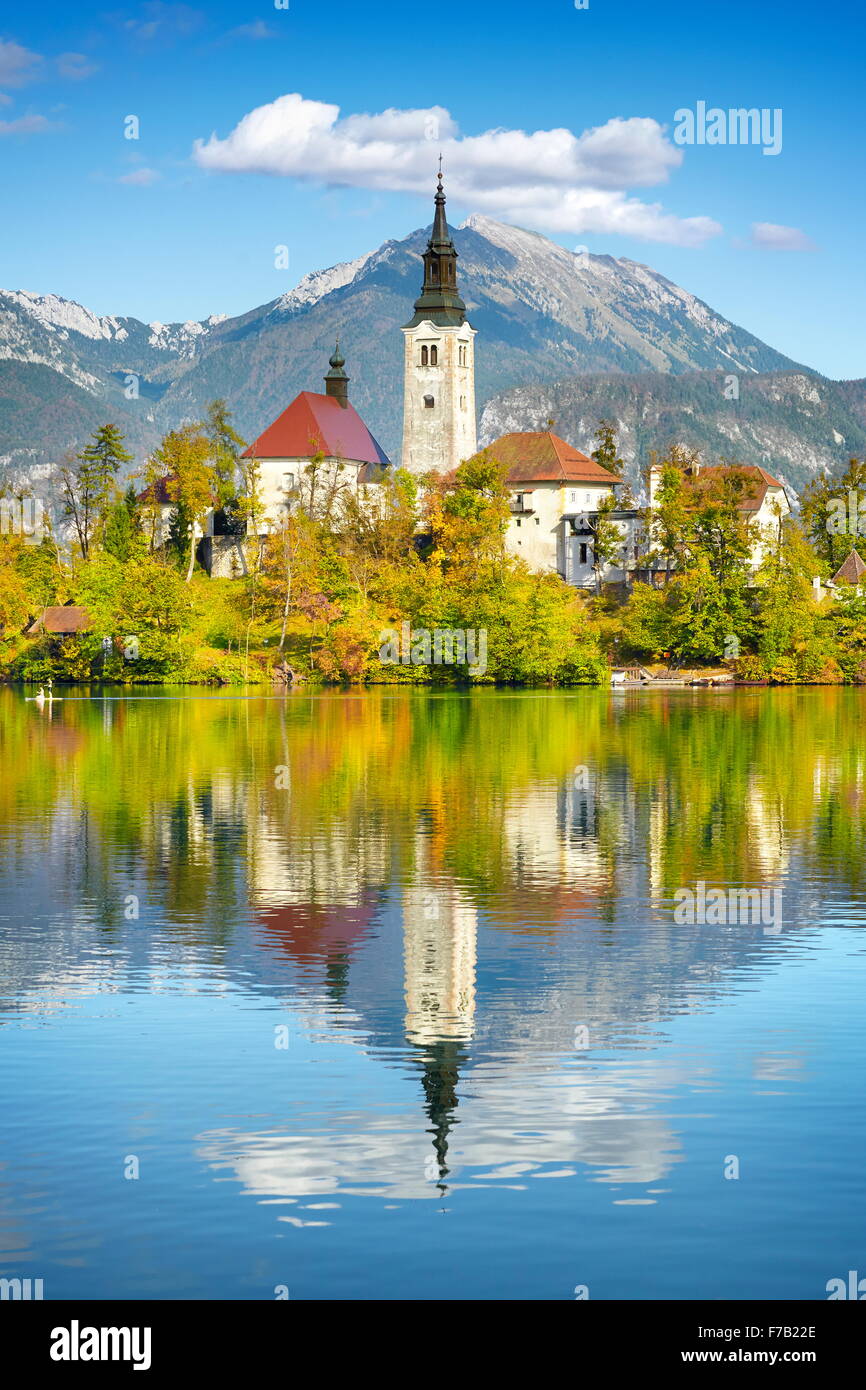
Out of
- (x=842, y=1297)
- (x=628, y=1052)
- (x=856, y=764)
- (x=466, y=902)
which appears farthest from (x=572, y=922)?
(x=856, y=764)

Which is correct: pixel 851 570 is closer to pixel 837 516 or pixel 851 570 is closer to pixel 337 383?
pixel 837 516

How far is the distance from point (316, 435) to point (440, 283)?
79.7 ft

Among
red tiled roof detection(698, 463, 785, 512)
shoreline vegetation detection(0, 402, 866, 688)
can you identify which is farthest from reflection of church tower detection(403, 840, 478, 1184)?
red tiled roof detection(698, 463, 785, 512)

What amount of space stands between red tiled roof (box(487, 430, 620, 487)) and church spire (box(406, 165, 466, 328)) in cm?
1429

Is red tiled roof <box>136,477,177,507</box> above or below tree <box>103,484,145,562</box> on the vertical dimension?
above

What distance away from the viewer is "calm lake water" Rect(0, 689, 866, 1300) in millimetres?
13742

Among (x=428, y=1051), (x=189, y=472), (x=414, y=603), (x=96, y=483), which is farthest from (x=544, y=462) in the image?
(x=428, y=1051)

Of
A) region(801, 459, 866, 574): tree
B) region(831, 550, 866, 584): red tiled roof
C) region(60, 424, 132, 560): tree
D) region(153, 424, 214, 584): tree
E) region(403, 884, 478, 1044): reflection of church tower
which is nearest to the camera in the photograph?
region(403, 884, 478, 1044): reflection of church tower

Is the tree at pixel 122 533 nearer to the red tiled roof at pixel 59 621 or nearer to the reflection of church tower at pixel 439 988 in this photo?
the red tiled roof at pixel 59 621

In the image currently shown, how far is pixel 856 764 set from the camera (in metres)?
55.8

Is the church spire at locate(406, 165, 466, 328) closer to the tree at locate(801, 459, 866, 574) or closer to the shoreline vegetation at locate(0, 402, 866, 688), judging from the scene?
the shoreline vegetation at locate(0, 402, 866, 688)

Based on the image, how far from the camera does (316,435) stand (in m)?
153

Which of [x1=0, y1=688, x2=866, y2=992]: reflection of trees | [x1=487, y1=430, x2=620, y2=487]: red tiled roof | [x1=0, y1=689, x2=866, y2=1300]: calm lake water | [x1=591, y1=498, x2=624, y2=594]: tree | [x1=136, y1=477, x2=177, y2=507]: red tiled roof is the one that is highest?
[x1=487, y1=430, x2=620, y2=487]: red tiled roof
